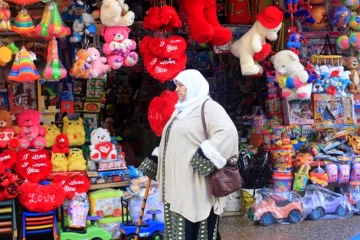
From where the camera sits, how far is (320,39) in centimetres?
703

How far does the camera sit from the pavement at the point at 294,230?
5930 millimetres

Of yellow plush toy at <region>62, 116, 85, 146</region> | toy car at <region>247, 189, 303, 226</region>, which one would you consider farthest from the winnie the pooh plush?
yellow plush toy at <region>62, 116, 85, 146</region>

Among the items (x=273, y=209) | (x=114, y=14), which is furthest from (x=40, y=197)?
(x=273, y=209)

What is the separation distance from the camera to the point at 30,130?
5.77 meters

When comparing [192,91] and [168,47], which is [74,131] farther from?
[192,91]

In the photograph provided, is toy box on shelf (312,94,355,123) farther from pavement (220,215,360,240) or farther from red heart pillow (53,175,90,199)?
red heart pillow (53,175,90,199)

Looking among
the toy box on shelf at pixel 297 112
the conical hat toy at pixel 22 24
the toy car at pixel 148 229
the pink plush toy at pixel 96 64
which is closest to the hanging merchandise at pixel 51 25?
the conical hat toy at pixel 22 24

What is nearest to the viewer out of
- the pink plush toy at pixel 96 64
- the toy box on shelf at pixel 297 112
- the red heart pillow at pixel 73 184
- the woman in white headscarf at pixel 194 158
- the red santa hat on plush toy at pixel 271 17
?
the woman in white headscarf at pixel 194 158

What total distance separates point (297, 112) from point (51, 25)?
3.23m

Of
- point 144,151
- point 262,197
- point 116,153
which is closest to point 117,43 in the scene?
point 116,153

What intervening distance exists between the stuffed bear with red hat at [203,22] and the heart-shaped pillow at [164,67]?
1.01 ft

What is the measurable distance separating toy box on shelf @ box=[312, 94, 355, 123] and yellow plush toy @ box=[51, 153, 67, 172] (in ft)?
10.2

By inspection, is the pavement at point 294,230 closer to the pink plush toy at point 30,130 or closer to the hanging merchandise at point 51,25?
the pink plush toy at point 30,130

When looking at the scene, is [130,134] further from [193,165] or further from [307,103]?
[193,165]
